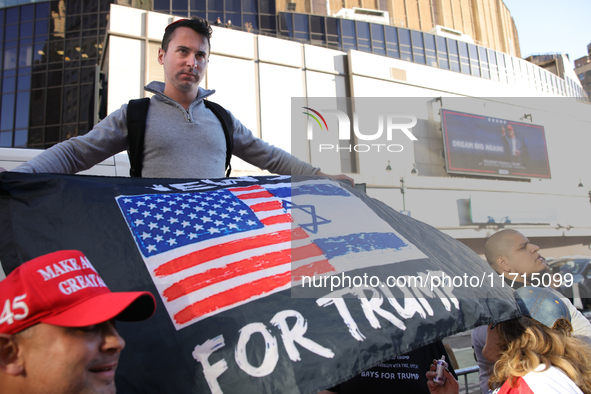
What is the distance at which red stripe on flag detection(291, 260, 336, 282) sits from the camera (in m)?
1.57

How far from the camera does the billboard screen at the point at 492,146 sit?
29.2 meters

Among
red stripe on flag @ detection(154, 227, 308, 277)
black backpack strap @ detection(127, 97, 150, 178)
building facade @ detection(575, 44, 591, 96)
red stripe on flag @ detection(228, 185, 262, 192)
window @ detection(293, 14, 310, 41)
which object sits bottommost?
red stripe on flag @ detection(154, 227, 308, 277)

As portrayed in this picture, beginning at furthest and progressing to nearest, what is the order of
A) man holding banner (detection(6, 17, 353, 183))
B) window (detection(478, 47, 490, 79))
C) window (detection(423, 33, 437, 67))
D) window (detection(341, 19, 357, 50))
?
window (detection(478, 47, 490, 79)) → window (detection(423, 33, 437, 67)) → window (detection(341, 19, 357, 50)) → man holding banner (detection(6, 17, 353, 183))

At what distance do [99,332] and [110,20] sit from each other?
→ 25122 millimetres

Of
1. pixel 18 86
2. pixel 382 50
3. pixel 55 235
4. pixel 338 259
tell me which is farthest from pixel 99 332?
pixel 18 86

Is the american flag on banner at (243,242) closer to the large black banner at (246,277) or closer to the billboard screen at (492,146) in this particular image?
the large black banner at (246,277)

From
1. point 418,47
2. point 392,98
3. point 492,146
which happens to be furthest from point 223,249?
point 418,47

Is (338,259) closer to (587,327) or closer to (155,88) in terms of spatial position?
(155,88)

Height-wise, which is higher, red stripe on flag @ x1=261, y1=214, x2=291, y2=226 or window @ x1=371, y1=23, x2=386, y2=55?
window @ x1=371, y1=23, x2=386, y2=55

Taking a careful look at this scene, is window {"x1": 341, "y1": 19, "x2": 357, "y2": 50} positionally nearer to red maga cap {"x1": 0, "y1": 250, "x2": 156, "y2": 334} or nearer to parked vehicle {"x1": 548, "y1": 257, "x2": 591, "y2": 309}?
parked vehicle {"x1": 548, "y1": 257, "x2": 591, "y2": 309}

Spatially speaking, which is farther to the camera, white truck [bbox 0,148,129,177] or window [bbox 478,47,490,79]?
window [bbox 478,47,490,79]

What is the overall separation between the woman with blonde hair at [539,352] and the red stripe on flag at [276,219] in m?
1.28

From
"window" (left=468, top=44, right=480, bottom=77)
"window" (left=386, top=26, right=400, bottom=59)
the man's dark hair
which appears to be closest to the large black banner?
the man's dark hair

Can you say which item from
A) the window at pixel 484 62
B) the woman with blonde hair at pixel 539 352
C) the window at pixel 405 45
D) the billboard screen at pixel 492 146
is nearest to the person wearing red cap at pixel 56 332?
the woman with blonde hair at pixel 539 352
